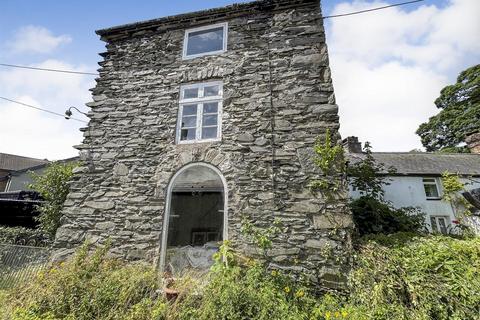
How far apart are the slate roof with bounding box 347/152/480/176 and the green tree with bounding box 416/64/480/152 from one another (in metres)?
12.5

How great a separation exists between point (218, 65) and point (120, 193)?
170 inches

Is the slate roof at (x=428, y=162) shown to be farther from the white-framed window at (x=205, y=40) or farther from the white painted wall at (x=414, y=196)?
the white-framed window at (x=205, y=40)

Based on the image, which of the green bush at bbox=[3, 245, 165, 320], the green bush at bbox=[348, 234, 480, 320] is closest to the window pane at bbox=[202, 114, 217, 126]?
the green bush at bbox=[3, 245, 165, 320]

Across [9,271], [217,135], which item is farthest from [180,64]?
[9,271]

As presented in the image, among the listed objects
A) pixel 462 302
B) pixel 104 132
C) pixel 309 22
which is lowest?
pixel 462 302

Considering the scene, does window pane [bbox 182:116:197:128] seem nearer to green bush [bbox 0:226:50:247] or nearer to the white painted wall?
green bush [bbox 0:226:50:247]

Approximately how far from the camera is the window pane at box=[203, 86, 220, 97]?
640 centimetres

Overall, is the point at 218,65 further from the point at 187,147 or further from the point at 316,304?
the point at 316,304

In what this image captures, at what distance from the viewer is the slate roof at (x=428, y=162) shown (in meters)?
15.3

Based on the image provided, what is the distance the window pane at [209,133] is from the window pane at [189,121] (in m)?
0.37

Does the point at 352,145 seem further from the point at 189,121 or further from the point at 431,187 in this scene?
the point at 189,121

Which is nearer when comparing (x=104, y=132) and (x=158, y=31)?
(x=104, y=132)

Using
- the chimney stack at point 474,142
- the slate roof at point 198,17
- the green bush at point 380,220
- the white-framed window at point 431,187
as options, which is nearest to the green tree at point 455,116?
the chimney stack at point 474,142

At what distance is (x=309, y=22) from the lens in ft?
20.6
